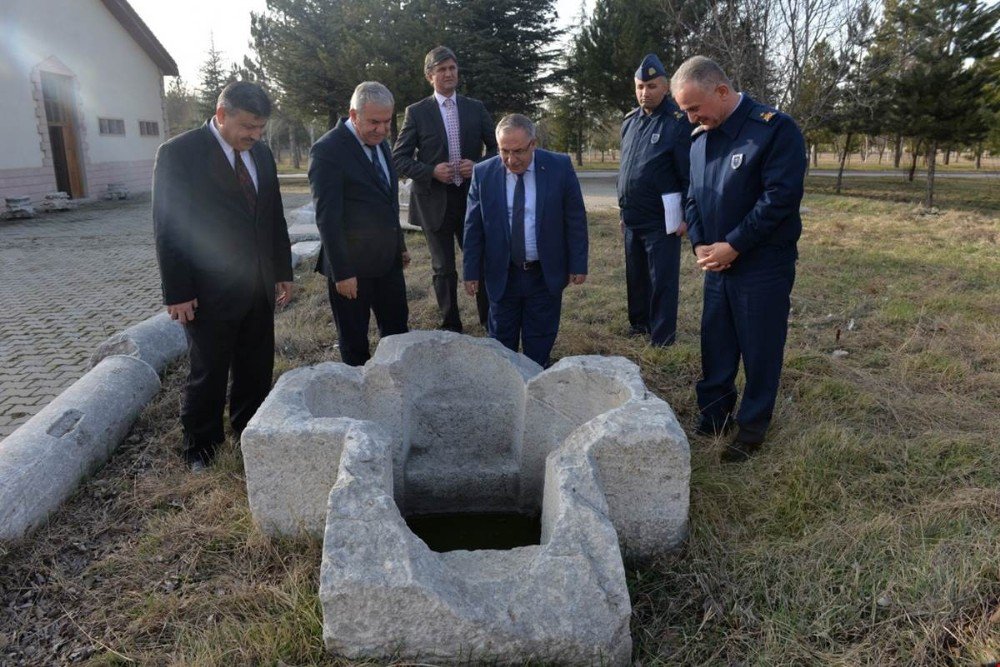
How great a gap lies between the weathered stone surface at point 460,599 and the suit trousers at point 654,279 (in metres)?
2.91

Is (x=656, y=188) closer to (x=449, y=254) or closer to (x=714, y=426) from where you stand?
(x=449, y=254)

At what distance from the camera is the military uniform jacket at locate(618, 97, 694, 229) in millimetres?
4715

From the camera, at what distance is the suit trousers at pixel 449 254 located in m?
5.24

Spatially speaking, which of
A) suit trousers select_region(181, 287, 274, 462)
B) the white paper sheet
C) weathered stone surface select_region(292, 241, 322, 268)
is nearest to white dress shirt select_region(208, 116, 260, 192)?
suit trousers select_region(181, 287, 274, 462)

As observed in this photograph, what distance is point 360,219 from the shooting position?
4.06 m

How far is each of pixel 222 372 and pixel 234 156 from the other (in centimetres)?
110

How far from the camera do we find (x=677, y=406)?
4.25 meters

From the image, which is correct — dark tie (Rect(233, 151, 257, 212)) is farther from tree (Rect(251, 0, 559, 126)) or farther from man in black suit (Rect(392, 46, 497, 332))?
tree (Rect(251, 0, 559, 126))

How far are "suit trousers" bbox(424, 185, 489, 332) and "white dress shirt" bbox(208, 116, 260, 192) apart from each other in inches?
71.4

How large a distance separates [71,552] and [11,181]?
16292 mm

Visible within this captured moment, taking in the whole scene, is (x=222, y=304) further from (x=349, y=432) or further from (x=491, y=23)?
(x=491, y=23)

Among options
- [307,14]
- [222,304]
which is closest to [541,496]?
[222,304]

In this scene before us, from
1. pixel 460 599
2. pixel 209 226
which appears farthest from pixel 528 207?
Result: pixel 460 599

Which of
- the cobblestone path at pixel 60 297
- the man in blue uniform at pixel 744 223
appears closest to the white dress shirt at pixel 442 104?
the man in blue uniform at pixel 744 223
